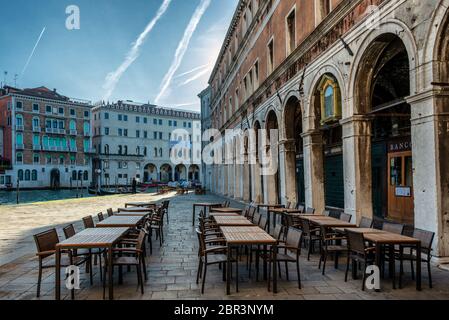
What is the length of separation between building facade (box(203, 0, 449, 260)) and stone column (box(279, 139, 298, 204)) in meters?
0.04

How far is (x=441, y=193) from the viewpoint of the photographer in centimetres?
654

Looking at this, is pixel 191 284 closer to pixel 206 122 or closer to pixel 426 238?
pixel 426 238

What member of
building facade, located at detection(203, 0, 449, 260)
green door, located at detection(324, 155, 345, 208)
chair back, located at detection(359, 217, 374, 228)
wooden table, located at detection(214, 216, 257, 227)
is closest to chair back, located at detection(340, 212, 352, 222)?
chair back, located at detection(359, 217, 374, 228)

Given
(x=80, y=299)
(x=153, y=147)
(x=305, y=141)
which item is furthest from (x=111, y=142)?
(x=80, y=299)

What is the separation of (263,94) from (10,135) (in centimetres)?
4696

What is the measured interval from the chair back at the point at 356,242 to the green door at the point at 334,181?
10027 mm

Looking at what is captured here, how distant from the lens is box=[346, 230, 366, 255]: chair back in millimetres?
5199

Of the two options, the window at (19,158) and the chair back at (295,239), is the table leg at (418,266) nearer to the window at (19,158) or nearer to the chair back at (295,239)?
the chair back at (295,239)

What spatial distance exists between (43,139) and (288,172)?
1986 inches

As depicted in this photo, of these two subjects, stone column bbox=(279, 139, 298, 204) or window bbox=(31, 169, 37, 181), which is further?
window bbox=(31, 169, 37, 181)

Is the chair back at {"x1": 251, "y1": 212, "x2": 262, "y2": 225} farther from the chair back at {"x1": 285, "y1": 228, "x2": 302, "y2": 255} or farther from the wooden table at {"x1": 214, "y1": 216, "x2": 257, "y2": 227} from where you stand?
the chair back at {"x1": 285, "y1": 228, "x2": 302, "y2": 255}

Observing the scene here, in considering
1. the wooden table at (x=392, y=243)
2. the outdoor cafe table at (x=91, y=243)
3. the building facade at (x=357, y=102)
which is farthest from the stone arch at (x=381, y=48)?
the outdoor cafe table at (x=91, y=243)

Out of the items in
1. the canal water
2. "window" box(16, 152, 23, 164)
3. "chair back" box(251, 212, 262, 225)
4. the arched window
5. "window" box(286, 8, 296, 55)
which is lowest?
the canal water

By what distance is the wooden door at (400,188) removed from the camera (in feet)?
38.4
